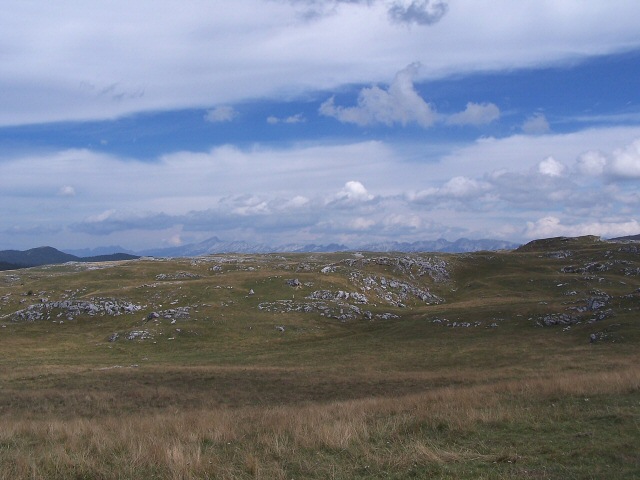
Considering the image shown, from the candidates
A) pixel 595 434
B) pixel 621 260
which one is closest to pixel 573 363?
pixel 595 434

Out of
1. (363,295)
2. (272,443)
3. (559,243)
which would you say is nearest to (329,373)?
(272,443)

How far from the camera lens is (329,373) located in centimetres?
4081

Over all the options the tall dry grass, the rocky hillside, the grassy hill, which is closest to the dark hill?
the rocky hillside

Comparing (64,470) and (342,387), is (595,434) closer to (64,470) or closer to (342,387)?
(64,470)

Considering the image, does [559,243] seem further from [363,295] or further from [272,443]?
[272,443]

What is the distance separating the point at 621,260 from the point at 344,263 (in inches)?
2609

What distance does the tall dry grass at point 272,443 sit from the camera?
11562 mm

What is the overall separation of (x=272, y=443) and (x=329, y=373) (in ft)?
91.1

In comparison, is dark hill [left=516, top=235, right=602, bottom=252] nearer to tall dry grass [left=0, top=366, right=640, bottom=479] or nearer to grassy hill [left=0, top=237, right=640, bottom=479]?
grassy hill [left=0, top=237, right=640, bottom=479]

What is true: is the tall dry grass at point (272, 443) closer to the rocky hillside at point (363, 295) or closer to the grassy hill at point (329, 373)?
the grassy hill at point (329, 373)

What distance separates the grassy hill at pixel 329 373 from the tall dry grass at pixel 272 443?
3.0 inches

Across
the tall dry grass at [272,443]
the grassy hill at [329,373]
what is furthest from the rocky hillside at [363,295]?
the tall dry grass at [272,443]

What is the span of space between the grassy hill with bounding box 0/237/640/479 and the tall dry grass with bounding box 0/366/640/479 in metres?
0.08

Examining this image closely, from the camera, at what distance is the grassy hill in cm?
1233
